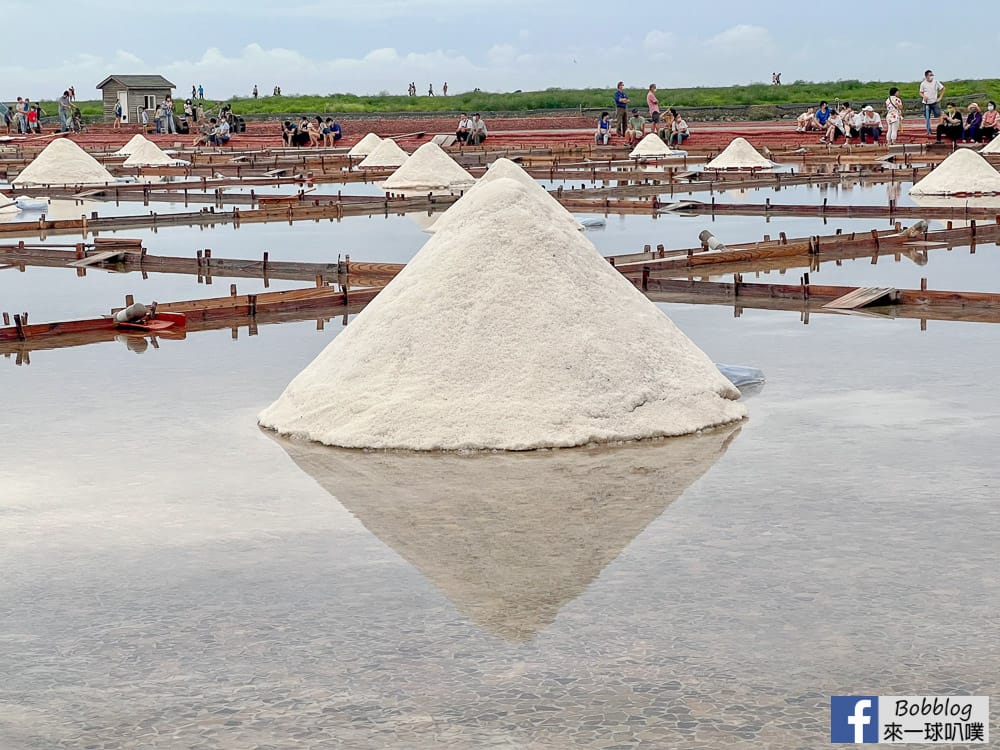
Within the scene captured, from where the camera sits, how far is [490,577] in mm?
4418

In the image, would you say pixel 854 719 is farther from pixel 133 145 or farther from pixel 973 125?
pixel 133 145

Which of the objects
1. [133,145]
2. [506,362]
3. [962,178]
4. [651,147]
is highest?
[133,145]

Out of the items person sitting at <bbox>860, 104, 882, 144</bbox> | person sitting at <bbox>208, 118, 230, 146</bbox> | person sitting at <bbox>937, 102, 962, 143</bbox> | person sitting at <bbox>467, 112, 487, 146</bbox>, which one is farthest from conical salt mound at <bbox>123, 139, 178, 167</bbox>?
person sitting at <bbox>937, 102, 962, 143</bbox>

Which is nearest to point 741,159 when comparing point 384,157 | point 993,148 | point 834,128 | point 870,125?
point 993,148

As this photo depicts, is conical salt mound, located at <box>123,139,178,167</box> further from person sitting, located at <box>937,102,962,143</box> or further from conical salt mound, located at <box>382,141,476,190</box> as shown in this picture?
person sitting, located at <box>937,102,962,143</box>

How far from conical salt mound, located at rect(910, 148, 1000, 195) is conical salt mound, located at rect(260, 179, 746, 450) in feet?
43.3

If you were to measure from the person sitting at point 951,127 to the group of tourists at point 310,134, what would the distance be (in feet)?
46.0

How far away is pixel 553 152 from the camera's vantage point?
3022 centimetres

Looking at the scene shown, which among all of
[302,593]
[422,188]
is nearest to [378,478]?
[302,593]

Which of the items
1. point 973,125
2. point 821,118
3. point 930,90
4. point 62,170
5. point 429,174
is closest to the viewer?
point 429,174

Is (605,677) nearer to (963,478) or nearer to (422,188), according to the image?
(963,478)

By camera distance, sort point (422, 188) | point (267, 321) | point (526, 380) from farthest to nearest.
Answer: point (422, 188) < point (267, 321) < point (526, 380)

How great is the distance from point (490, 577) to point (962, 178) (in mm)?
16120

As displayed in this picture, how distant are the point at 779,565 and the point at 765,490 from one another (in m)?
0.89
